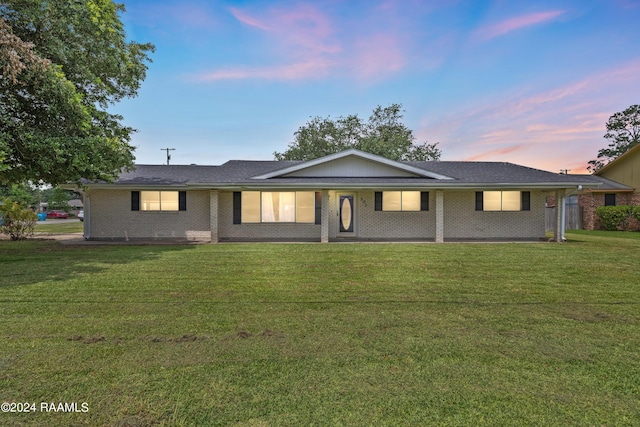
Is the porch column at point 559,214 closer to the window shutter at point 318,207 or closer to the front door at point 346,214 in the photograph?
the front door at point 346,214

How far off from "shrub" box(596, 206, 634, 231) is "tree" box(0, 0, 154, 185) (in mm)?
25677

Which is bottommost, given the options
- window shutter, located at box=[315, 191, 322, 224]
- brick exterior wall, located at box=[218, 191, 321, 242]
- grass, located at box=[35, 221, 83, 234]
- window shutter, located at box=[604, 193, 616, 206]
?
grass, located at box=[35, 221, 83, 234]

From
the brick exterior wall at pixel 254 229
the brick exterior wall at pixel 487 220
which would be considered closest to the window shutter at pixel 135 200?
the brick exterior wall at pixel 254 229

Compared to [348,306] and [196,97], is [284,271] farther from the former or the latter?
[196,97]

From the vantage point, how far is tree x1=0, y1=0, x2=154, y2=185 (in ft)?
25.7

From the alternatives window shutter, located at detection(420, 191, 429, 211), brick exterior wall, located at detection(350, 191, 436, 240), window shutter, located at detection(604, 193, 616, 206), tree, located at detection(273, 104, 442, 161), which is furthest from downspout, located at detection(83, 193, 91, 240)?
window shutter, located at detection(604, 193, 616, 206)

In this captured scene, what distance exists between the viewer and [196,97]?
2066cm

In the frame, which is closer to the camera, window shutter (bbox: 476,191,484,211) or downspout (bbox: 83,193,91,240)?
downspout (bbox: 83,193,91,240)

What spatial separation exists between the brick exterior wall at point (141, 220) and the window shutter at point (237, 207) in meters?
1.28

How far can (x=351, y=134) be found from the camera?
3447 cm

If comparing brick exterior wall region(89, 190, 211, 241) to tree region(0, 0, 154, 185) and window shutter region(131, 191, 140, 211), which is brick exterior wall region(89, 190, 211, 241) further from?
tree region(0, 0, 154, 185)

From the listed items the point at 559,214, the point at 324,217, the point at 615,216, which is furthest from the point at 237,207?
the point at 615,216

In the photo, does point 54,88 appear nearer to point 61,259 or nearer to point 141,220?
point 61,259

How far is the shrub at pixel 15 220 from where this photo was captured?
540 inches
